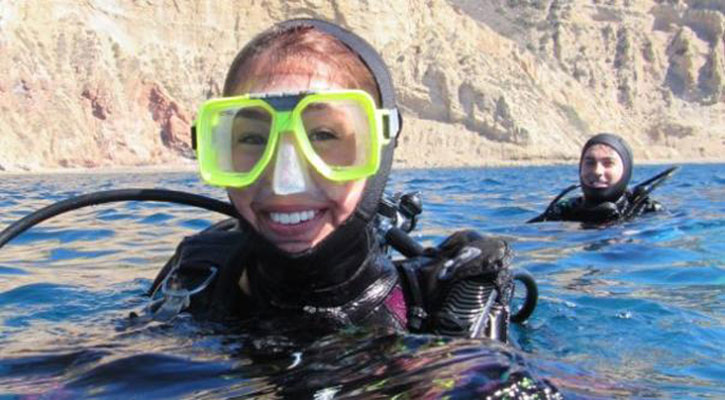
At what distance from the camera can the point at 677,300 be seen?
4.25 meters

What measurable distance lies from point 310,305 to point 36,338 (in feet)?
3.93

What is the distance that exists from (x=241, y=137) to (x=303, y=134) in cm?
24

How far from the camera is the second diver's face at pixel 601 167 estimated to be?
7.87 metres

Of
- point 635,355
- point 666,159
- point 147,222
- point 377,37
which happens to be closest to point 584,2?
point 666,159

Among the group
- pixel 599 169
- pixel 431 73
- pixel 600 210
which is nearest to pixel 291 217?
pixel 600 210

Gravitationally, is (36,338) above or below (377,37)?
below

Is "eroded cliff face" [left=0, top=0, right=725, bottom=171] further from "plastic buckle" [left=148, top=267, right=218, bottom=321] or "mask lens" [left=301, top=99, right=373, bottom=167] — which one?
"mask lens" [left=301, top=99, right=373, bottom=167]

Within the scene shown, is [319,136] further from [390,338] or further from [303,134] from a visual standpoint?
[390,338]

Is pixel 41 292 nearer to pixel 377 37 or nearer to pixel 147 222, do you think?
pixel 147 222

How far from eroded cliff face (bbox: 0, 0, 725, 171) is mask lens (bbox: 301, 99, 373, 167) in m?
31.4

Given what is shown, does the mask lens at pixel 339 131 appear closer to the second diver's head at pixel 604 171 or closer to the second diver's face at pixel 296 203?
the second diver's face at pixel 296 203

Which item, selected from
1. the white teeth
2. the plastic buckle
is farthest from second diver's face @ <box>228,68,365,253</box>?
the plastic buckle

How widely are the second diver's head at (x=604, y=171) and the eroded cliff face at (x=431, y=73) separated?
90.2ft

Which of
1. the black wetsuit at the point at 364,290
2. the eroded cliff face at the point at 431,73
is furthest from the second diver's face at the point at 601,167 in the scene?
the eroded cliff face at the point at 431,73
